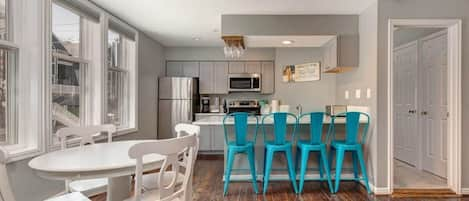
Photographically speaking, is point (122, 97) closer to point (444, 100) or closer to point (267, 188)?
point (267, 188)

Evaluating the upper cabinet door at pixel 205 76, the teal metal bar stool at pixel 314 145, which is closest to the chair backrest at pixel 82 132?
the teal metal bar stool at pixel 314 145

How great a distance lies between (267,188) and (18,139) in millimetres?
2628

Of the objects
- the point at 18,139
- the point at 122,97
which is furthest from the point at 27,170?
the point at 122,97

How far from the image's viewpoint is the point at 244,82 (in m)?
6.08

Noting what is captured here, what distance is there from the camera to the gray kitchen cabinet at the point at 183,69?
244 inches

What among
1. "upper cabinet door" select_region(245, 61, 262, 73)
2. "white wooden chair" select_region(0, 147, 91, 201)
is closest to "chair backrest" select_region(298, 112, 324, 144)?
"white wooden chair" select_region(0, 147, 91, 201)

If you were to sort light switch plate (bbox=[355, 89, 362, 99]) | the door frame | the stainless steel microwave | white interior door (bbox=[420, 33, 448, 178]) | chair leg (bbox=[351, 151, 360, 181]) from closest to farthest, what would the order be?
the door frame
chair leg (bbox=[351, 151, 360, 181])
light switch plate (bbox=[355, 89, 362, 99])
white interior door (bbox=[420, 33, 448, 178])
the stainless steel microwave

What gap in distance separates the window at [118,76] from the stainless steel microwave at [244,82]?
2.11 metres

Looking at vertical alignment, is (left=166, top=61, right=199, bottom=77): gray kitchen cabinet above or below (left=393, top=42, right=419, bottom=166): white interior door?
above

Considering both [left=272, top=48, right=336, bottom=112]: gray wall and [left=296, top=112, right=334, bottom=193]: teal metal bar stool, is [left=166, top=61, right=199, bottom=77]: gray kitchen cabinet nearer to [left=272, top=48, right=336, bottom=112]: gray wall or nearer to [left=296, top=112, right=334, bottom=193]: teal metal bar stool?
[left=272, top=48, right=336, bottom=112]: gray wall

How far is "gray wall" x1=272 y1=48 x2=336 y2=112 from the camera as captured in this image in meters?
5.38

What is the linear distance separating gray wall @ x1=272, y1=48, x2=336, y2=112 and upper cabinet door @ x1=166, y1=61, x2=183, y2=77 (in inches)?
80.3

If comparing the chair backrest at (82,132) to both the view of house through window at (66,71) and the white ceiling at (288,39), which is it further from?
the white ceiling at (288,39)

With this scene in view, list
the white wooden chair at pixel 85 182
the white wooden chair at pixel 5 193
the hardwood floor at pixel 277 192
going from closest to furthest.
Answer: the white wooden chair at pixel 5 193, the white wooden chair at pixel 85 182, the hardwood floor at pixel 277 192
